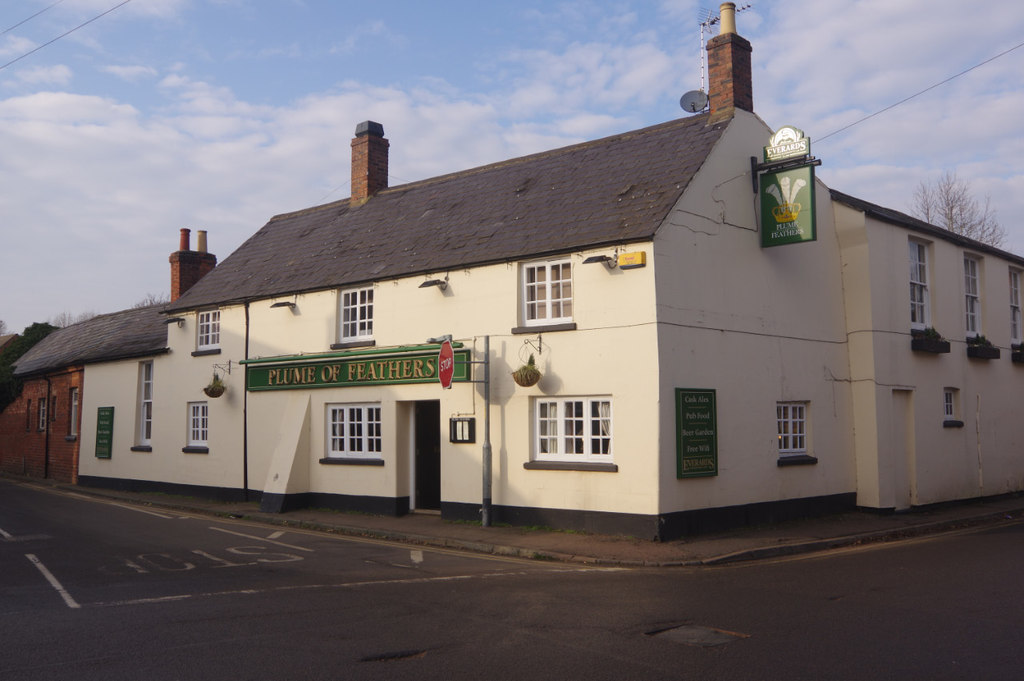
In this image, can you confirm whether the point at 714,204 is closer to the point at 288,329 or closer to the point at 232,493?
the point at 288,329

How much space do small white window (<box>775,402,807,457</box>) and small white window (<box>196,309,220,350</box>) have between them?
13953 mm

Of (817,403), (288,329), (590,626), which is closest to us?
(590,626)

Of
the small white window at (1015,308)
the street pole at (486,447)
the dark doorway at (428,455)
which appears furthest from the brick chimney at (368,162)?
the small white window at (1015,308)

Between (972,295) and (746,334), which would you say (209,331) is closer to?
(746,334)

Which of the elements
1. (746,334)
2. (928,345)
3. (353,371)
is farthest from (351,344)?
(928,345)

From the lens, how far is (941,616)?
8.27 m

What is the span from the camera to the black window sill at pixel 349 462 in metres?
17.7

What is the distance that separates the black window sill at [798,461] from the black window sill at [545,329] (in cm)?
482

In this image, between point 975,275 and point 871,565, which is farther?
point 975,275

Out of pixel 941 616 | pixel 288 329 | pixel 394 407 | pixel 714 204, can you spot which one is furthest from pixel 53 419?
pixel 941 616

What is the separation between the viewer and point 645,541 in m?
13.4

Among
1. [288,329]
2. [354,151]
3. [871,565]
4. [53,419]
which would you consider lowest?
[871,565]

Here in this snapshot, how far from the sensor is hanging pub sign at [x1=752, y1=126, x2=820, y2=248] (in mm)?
15305

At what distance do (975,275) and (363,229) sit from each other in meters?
15.3
